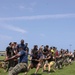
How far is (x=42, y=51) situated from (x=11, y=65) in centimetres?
336

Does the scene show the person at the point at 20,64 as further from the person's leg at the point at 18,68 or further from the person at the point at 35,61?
the person at the point at 35,61

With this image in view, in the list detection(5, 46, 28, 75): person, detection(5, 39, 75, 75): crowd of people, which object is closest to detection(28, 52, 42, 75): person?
detection(5, 39, 75, 75): crowd of people

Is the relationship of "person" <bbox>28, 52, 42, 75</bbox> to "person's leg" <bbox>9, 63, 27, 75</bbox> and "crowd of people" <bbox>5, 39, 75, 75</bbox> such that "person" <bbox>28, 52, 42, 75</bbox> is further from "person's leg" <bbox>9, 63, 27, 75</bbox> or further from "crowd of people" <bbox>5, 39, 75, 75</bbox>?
"person's leg" <bbox>9, 63, 27, 75</bbox>

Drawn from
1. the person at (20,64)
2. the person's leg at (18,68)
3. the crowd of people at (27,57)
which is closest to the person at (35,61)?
the crowd of people at (27,57)

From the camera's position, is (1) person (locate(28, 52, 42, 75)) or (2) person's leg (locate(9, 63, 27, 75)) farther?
(1) person (locate(28, 52, 42, 75))

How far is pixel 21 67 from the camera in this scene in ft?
44.5

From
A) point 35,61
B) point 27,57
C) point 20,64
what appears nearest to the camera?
point 20,64

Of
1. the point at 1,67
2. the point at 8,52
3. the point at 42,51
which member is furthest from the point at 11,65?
the point at 1,67

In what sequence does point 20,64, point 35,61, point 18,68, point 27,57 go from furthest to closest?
1. point 35,61
2. point 27,57
3. point 20,64
4. point 18,68

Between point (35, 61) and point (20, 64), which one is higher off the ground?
point (35, 61)

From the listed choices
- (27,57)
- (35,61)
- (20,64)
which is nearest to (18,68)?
(20,64)

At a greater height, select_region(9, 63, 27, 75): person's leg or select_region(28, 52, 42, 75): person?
select_region(28, 52, 42, 75): person

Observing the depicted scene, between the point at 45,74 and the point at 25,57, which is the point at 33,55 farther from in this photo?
the point at 25,57

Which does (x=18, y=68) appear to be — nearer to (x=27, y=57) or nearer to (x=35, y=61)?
(x=27, y=57)
